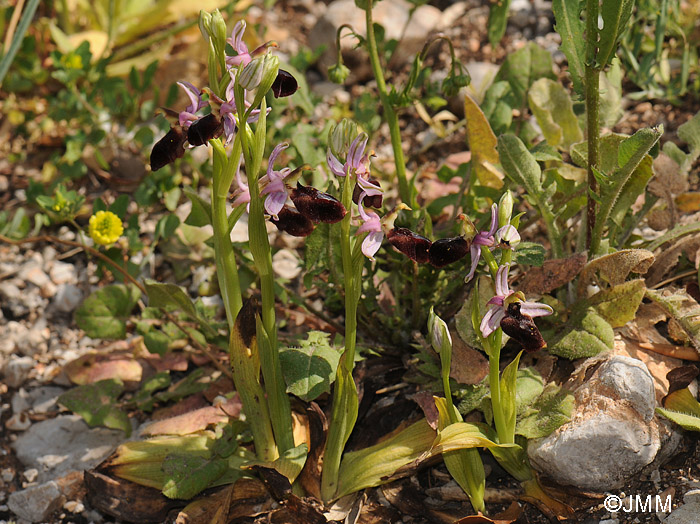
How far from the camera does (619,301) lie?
242cm

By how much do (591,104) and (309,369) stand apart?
3.72ft

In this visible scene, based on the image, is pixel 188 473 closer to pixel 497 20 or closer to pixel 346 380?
pixel 346 380

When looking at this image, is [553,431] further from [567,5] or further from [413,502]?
[567,5]

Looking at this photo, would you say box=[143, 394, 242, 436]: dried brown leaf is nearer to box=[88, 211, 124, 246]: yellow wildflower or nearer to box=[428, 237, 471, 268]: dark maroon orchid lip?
box=[88, 211, 124, 246]: yellow wildflower

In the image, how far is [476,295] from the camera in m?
2.01

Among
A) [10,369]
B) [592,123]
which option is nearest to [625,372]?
[592,123]

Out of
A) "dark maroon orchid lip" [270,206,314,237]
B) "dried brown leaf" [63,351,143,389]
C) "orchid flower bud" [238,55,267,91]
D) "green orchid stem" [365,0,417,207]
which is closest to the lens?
"orchid flower bud" [238,55,267,91]

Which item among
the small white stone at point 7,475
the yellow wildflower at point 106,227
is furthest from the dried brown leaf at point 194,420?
the yellow wildflower at point 106,227

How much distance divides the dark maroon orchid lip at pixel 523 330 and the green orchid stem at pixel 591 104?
1.88ft

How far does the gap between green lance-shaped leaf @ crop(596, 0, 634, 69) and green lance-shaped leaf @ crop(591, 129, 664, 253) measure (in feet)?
0.76

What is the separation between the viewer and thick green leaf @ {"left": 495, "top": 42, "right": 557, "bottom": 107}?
9.93 ft

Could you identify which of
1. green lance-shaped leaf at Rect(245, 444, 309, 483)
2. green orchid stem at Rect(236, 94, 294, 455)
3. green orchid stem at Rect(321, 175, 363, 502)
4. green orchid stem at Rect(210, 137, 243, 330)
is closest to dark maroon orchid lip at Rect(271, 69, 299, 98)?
green orchid stem at Rect(236, 94, 294, 455)

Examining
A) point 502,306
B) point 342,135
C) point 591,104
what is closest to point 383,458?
point 502,306
